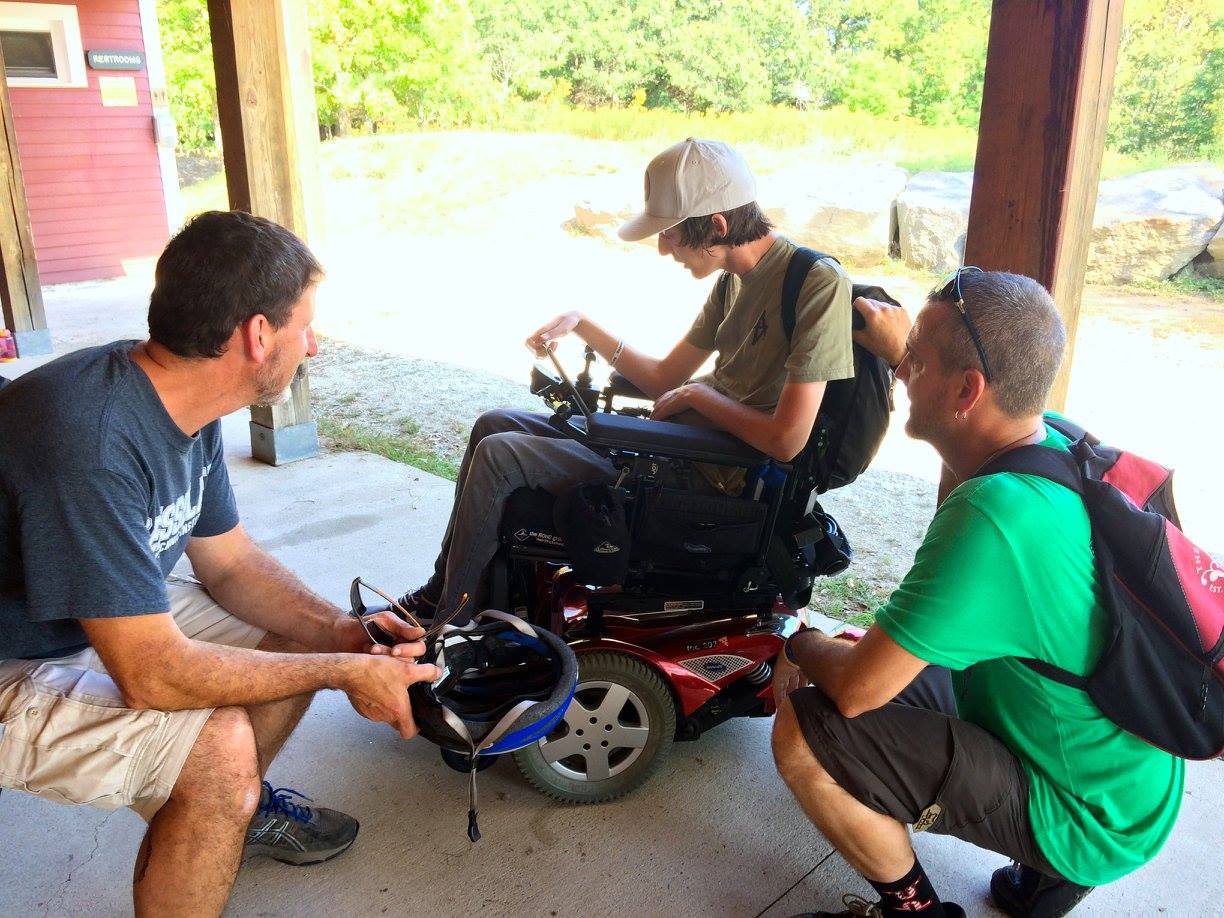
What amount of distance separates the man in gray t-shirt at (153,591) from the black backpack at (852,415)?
0.99 m

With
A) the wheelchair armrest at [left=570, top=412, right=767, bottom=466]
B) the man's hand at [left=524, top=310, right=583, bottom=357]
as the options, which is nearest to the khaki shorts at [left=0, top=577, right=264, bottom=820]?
the wheelchair armrest at [left=570, top=412, right=767, bottom=466]

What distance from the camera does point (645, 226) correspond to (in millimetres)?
2447

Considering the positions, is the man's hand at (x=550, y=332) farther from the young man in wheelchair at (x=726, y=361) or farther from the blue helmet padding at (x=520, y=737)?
the blue helmet padding at (x=520, y=737)

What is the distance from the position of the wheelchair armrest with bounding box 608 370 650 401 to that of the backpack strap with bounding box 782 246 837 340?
600 millimetres

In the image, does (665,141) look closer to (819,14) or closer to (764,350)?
(819,14)

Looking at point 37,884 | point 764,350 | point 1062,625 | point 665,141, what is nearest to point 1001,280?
point 1062,625

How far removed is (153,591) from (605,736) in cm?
102

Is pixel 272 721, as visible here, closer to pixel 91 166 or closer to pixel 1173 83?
pixel 91 166

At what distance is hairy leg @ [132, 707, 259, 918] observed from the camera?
5.04 feet

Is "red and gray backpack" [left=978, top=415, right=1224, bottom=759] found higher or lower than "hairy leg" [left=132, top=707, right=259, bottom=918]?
higher

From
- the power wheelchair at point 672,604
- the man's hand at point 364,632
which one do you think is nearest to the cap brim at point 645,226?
the power wheelchair at point 672,604

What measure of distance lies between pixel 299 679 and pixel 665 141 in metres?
15.4

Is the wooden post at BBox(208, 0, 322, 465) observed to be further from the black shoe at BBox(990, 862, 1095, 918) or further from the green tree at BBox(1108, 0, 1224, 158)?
the green tree at BBox(1108, 0, 1224, 158)

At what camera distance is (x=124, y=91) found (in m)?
11.0
